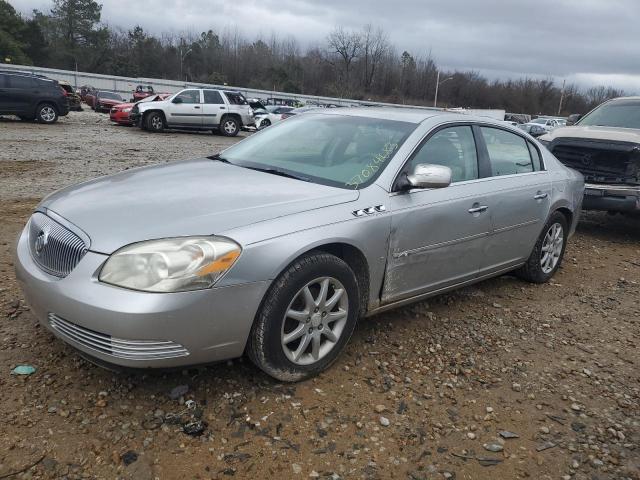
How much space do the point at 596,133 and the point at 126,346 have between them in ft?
23.0

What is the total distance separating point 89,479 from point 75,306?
0.75m

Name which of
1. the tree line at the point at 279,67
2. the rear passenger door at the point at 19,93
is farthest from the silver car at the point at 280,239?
the tree line at the point at 279,67

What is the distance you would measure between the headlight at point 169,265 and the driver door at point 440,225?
47.6 inches

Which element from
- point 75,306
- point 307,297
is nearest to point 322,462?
point 307,297

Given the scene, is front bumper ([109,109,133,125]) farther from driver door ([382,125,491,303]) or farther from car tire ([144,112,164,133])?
driver door ([382,125,491,303])

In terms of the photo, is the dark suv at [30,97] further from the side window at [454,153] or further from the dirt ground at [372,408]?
the side window at [454,153]

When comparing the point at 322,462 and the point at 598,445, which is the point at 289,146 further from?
the point at 598,445

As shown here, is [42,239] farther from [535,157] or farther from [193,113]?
[193,113]

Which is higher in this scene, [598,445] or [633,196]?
[633,196]

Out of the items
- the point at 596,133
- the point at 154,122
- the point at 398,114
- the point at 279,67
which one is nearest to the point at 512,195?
the point at 398,114

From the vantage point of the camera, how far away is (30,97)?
18.4 metres

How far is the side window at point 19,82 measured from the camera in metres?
17.9

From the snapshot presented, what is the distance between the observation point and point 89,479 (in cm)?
225

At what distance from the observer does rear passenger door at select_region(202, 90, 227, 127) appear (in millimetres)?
19844
